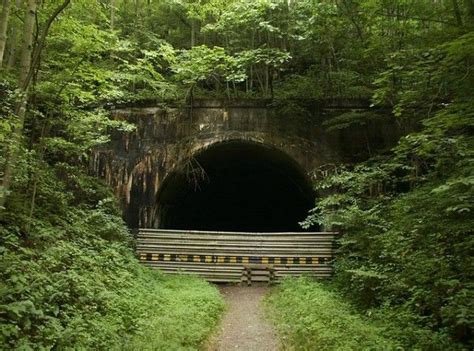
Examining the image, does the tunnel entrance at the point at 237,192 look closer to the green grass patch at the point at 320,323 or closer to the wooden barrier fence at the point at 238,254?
the wooden barrier fence at the point at 238,254

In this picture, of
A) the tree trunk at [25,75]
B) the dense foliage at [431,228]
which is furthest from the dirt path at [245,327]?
the tree trunk at [25,75]

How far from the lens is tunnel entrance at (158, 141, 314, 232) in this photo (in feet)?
49.4

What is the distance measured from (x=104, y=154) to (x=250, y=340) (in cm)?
903

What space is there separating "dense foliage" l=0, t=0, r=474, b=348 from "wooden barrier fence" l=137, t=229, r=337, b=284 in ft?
2.89

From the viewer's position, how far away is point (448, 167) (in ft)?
28.7

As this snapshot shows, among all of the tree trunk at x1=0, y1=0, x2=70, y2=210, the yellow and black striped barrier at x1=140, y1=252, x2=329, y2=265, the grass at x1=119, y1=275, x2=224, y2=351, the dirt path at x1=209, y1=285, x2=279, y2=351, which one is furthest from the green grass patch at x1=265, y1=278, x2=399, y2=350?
the tree trunk at x1=0, y1=0, x2=70, y2=210

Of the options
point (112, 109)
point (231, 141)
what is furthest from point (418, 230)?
point (112, 109)

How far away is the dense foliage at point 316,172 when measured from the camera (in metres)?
5.95

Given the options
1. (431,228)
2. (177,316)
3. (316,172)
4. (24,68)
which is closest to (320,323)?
(177,316)

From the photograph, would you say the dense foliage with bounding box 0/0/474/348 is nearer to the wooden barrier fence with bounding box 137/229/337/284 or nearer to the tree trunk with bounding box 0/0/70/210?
the tree trunk with bounding box 0/0/70/210

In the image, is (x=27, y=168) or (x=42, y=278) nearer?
(x=42, y=278)

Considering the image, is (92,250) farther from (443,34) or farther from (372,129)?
(372,129)

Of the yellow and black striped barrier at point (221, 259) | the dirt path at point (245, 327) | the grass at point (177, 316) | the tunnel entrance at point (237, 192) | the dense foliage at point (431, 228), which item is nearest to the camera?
the grass at point (177, 316)

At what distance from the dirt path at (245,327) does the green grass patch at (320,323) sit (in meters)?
0.24
